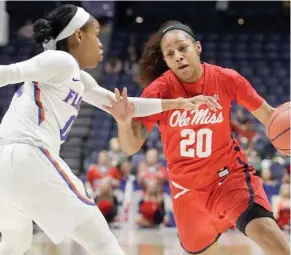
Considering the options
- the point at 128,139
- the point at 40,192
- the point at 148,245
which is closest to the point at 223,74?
the point at 128,139

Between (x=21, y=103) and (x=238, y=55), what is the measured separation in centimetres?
1244

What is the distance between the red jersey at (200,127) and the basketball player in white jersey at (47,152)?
2.52ft

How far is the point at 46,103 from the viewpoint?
327cm

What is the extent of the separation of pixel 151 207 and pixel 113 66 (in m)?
5.76

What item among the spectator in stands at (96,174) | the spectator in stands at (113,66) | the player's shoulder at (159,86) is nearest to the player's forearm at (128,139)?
the player's shoulder at (159,86)

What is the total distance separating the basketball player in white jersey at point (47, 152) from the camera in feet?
10.2

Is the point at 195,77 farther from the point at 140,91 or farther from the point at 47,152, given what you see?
the point at 140,91

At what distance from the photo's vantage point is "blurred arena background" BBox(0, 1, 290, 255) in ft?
29.6

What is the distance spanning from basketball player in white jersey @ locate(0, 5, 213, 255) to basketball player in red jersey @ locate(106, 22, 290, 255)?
0.67 metres

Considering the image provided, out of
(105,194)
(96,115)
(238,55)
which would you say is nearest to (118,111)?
(105,194)

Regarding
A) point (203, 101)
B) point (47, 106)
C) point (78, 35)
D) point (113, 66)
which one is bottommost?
point (113, 66)

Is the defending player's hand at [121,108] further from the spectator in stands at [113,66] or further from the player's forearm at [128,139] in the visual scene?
the spectator in stands at [113,66]

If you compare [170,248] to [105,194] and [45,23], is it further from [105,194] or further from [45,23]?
[45,23]

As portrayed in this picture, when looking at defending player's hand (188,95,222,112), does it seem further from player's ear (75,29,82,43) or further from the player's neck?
player's ear (75,29,82,43)
